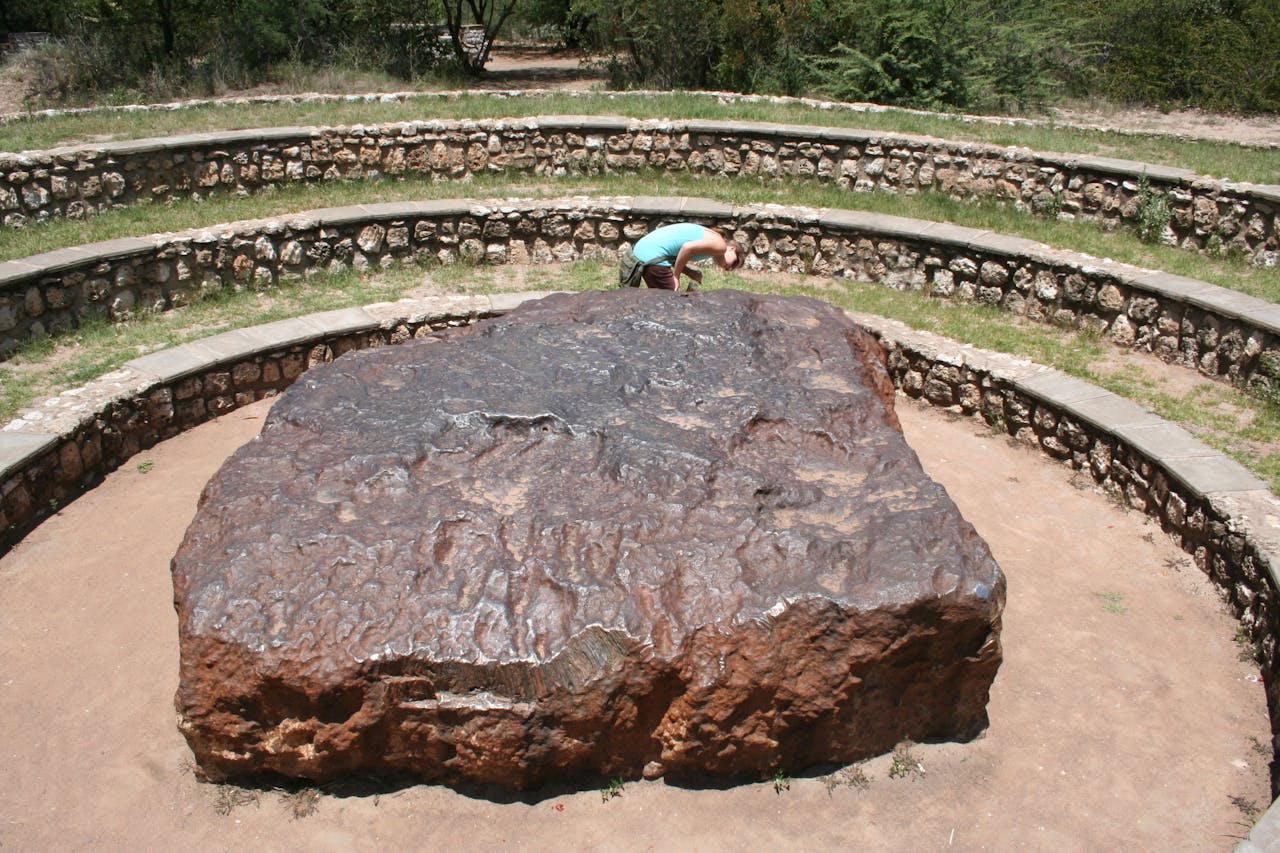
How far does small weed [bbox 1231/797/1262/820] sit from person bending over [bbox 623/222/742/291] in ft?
13.5

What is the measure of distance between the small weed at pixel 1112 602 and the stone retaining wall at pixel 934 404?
1.58ft

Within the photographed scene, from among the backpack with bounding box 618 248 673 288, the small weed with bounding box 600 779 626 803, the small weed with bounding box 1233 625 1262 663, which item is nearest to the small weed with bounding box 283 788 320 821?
the small weed with bounding box 600 779 626 803

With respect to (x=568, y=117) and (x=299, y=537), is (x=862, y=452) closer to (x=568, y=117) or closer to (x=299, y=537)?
(x=299, y=537)

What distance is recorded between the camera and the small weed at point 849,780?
12.0 feet

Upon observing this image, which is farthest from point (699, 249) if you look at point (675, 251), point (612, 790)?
point (612, 790)

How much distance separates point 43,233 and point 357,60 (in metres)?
8.41

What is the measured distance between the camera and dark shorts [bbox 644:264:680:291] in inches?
270

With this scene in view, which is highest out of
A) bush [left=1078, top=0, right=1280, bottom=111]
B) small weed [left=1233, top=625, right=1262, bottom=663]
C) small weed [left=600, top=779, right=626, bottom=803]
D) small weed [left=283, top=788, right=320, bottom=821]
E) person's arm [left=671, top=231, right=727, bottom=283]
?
bush [left=1078, top=0, right=1280, bottom=111]

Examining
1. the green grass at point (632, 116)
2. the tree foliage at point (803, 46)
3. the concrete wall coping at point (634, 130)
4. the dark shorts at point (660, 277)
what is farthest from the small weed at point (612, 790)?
the tree foliage at point (803, 46)

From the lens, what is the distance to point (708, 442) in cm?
409

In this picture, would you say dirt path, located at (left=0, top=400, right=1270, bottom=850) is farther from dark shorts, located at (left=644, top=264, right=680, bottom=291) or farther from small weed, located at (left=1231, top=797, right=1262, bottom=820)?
dark shorts, located at (left=644, top=264, right=680, bottom=291)

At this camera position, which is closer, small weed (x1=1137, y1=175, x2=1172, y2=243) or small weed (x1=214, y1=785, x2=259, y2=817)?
small weed (x1=214, y1=785, x2=259, y2=817)

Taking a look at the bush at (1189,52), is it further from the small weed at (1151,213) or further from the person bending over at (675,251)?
the person bending over at (675,251)

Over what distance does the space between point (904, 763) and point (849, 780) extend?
0.73 feet
